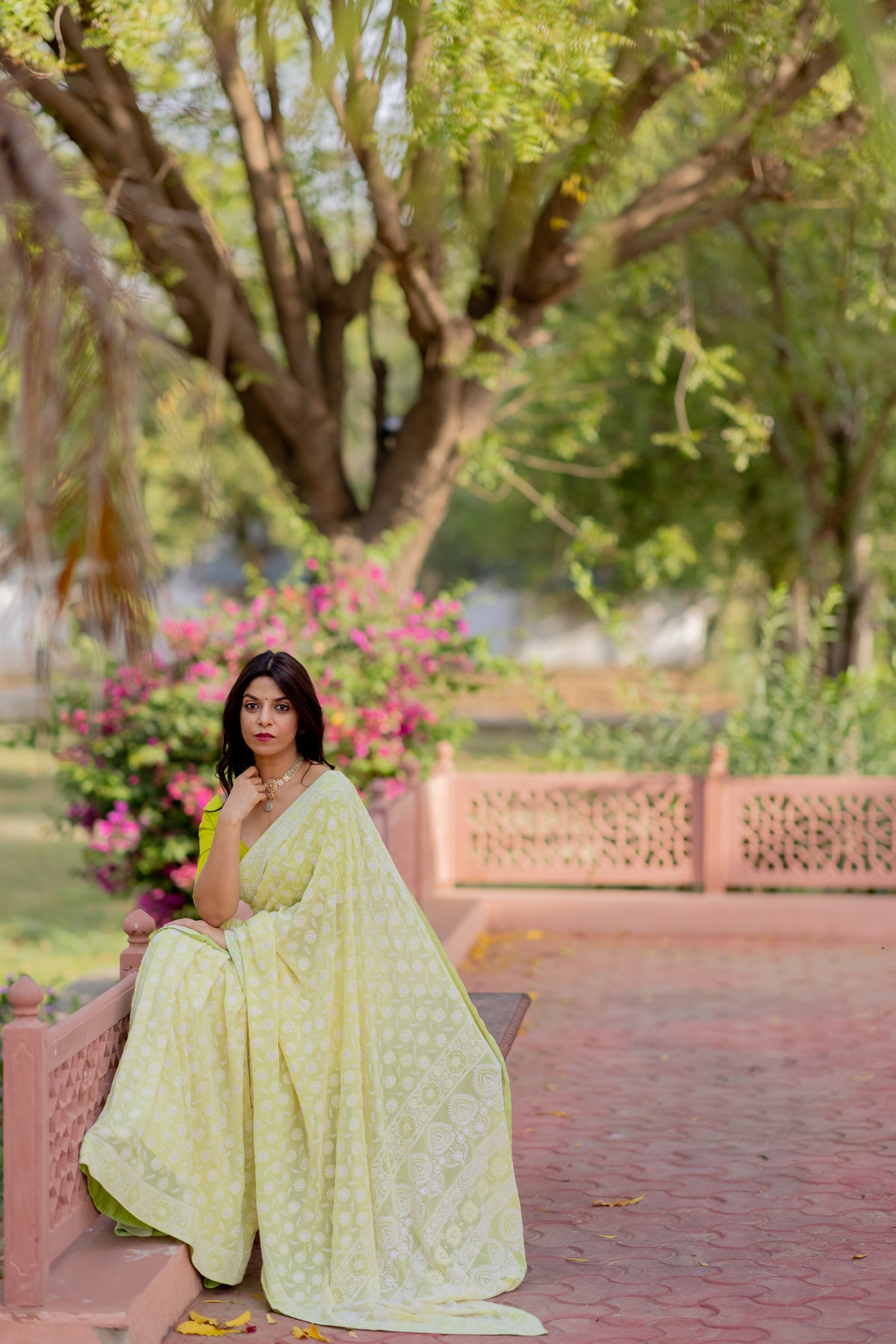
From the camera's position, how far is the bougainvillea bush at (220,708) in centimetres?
857

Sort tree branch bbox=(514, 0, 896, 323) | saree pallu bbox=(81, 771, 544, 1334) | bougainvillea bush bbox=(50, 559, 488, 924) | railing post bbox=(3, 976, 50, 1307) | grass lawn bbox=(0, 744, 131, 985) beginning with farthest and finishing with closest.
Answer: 1. grass lawn bbox=(0, 744, 131, 985)
2. tree branch bbox=(514, 0, 896, 323)
3. bougainvillea bush bbox=(50, 559, 488, 924)
4. saree pallu bbox=(81, 771, 544, 1334)
5. railing post bbox=(3, 976, 50, 1307)

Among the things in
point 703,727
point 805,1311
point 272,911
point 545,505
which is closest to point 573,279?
point 545,505

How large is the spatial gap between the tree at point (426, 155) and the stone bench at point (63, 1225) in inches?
123

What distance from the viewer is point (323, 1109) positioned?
159 inches

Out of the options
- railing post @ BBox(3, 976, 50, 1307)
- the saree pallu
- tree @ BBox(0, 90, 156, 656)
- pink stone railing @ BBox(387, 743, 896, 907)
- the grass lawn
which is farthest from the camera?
the grass lawn

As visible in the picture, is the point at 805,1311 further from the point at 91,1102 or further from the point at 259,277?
the point at 259,277

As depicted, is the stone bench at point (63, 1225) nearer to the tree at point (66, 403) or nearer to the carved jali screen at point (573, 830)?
the tree at point (66, 403)

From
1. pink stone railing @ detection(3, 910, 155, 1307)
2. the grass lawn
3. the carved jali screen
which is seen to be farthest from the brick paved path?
the grass lawn

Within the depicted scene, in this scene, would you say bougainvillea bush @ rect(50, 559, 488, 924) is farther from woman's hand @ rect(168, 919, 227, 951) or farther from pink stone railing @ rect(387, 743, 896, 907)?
woman's hand @ rect(168, 919, 227, 951)

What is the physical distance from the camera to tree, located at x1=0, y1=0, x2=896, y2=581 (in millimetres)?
7105

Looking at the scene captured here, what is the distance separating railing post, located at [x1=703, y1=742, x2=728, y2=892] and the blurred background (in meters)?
0.89

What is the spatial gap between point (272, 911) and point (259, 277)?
11.0m

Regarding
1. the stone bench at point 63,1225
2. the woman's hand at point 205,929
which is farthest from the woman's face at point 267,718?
the stone bench at point 63,1225

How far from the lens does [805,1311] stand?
4000 mm
